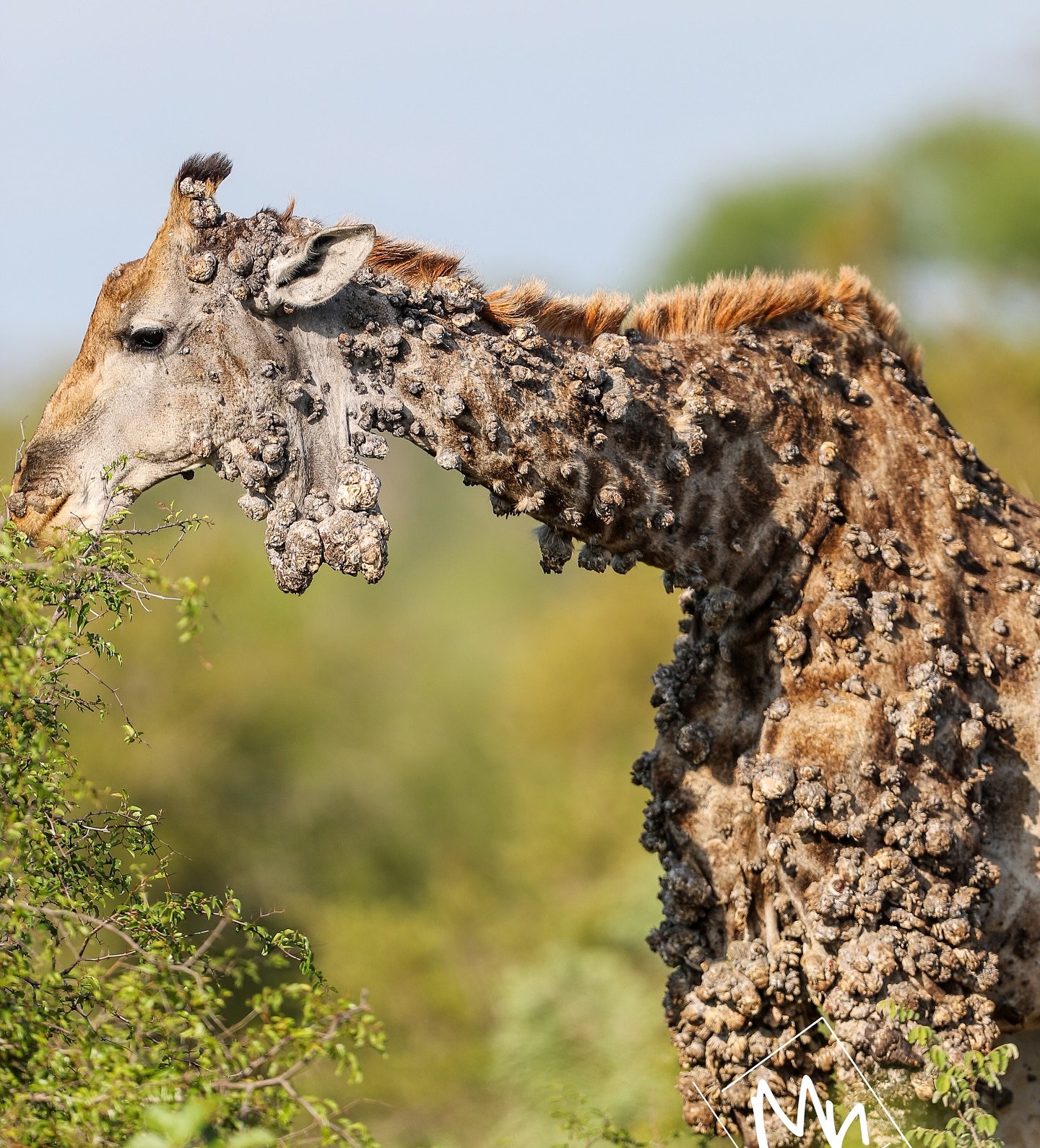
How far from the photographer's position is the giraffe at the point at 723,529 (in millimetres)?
5738

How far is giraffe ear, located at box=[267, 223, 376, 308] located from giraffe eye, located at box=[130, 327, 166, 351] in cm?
46

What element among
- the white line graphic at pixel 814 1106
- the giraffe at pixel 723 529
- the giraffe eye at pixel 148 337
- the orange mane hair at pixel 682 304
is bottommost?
the white line graphic at pixel 814 1106

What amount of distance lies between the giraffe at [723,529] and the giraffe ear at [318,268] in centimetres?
1

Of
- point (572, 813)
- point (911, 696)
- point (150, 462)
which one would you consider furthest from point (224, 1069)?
point (572, 813)

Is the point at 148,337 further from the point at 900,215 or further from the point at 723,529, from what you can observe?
the point at 900,215

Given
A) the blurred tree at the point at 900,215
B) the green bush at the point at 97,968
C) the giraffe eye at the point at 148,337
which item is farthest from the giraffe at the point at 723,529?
→ the blurred tree at the point at 900,215

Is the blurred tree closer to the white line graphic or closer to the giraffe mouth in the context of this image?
the white line graphic

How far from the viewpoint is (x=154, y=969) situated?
191 inches

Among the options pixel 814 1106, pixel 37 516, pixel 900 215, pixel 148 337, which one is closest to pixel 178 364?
pixel 148 337

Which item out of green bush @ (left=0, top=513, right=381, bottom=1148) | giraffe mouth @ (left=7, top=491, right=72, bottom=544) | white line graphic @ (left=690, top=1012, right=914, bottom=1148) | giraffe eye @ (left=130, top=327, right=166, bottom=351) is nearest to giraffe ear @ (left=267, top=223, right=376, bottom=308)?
giraffe eye @ (left=130, top=327, right=166, bottom=351)

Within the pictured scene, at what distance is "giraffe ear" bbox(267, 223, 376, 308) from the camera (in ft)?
18.4

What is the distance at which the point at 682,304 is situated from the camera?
6.58m

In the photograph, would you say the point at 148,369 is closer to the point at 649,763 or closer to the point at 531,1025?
the point at 649,763

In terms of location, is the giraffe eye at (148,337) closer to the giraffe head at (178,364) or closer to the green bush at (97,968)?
the giraffe head at (178,364)
